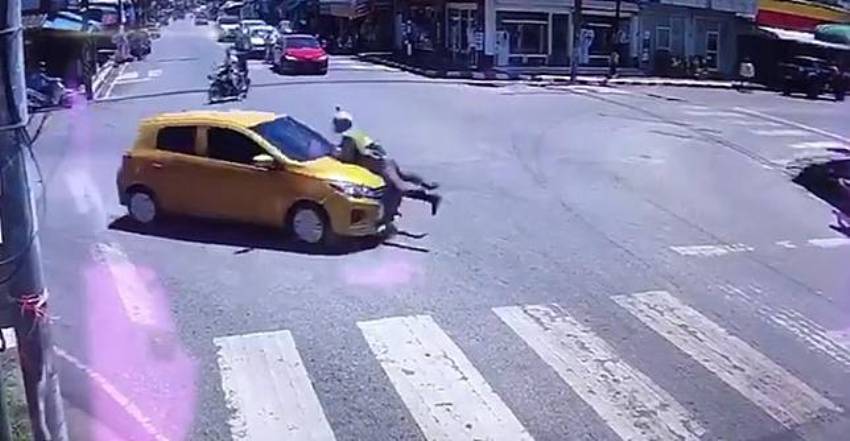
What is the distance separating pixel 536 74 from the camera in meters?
51.1

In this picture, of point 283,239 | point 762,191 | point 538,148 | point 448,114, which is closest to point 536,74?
point 448,114

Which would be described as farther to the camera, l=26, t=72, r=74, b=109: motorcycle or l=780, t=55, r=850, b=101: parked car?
l=780, t=55, r=850, b=101: parked car

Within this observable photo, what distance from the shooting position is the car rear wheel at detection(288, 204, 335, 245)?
15.3 meters

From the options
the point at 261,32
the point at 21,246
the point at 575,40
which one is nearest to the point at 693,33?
the point at 575,40

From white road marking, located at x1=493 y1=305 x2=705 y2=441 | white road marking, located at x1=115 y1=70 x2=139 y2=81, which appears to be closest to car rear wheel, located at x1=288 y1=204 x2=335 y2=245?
white road marking, located at x1=493 y1=305 x2=705 y2=441

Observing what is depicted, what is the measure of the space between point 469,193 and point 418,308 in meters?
7.95

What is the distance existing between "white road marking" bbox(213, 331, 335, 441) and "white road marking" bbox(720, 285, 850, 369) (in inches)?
205

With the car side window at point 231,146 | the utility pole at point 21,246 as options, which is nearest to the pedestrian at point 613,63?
the car side window at point 231,146

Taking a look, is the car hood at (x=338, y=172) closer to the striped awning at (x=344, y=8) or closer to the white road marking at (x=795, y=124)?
the white road marking at (x=795, y=124)

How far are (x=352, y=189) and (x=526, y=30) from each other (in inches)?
1560

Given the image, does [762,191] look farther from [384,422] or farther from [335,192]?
[384,422]

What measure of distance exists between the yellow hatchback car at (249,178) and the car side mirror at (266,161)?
1 cm

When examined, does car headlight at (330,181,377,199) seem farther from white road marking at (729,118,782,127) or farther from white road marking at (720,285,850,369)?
white road marking at (729,118,782,127)

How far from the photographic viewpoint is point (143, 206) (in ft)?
54.9
